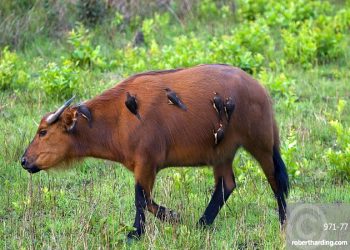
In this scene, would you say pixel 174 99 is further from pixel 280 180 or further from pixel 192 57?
pixel 192 57

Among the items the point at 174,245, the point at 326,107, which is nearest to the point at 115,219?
the point at 174,245

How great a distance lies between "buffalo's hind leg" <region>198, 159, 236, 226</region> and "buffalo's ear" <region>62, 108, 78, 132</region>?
138cm

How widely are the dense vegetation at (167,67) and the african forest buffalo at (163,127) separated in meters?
0.37

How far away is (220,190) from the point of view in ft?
26.2

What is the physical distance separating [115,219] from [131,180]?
1106mm

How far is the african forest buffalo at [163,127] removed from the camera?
294 inches

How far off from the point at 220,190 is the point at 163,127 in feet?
3.02

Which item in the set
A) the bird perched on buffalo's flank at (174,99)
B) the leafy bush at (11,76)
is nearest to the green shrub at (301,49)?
the leafy bush at (11,76)

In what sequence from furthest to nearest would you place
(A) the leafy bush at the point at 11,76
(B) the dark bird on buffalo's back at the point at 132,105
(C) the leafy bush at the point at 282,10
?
1. (C) the leafy bush at the point at 282,10
2. (A) the leafy bush at the point at 11,76
3. (B) the dark bird on buffalo's back at the point at 132,105

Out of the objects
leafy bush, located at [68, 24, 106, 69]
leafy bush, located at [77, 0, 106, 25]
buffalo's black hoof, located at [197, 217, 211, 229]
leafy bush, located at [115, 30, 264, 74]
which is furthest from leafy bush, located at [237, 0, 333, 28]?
buffalo's black hoof, located at [197, 217, 211, 229]

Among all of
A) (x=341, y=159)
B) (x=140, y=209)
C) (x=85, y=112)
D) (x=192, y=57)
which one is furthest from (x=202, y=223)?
(x=192, y=57)

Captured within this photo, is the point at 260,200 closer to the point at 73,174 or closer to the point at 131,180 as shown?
the point at 131,180

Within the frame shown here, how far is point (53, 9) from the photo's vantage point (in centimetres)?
1448

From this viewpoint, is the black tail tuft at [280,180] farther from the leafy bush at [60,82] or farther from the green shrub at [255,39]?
the green shrub at [255,39]
